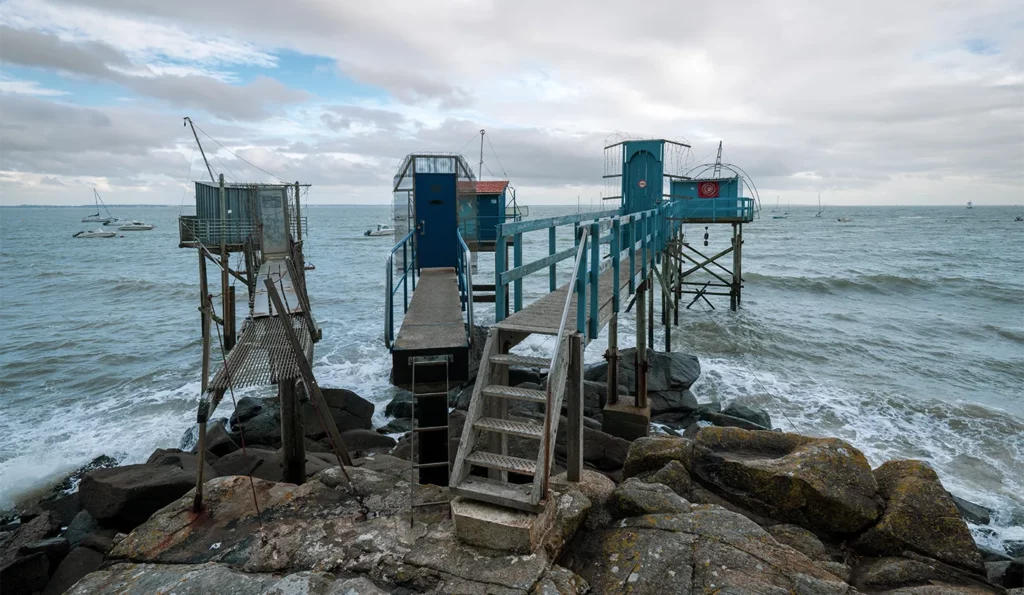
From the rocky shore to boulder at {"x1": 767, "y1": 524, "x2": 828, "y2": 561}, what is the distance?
2 cm

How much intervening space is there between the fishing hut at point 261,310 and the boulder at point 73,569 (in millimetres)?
2432

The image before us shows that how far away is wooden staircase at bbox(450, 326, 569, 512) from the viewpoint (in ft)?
15.2

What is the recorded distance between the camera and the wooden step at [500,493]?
4570 millimetres

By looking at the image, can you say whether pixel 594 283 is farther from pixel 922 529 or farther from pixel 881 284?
pixel 881 284

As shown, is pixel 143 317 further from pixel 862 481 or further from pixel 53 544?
pixel 862 481

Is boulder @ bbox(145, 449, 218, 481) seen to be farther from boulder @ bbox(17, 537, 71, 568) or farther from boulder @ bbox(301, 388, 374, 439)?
boulder @ bbox(301, 388, 374, 439)

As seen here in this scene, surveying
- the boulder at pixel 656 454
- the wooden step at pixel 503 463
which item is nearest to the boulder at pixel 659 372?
the boulder at pixel 656 454

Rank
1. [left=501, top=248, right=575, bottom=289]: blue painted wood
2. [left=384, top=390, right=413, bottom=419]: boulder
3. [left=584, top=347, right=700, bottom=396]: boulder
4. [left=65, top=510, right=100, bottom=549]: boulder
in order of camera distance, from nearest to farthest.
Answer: [left=501, top=248, right=575, bottom=289]: blue painted wood → [left=65, top=510, right=100, bottom=549]: boulder → [left=584, top=347, right=700, bottom=396]: boulder → [left=384, top=390, right=413, bottom=419]: boulder

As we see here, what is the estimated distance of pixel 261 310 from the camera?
35.9 feet

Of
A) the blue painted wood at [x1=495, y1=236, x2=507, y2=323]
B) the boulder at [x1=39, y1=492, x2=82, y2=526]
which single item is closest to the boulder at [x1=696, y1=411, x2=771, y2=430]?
the blue painted wood at [x1=495, y1=236, x2=507, y2=323]

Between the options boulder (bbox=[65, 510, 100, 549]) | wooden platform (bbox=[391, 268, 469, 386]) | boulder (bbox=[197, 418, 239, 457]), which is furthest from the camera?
boulder (bbox=[197, 418, 239, 457])

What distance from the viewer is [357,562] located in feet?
15.2

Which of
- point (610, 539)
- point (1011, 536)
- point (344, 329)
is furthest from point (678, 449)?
point (344, 329)

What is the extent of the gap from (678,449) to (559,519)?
8.43ft
